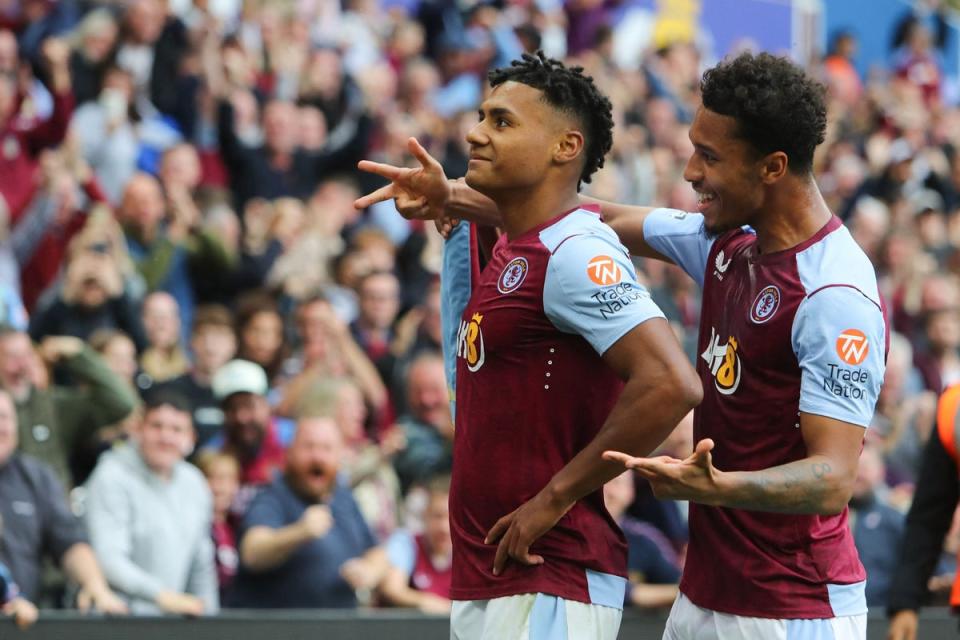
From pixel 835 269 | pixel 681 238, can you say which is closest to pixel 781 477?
pixel 835 269

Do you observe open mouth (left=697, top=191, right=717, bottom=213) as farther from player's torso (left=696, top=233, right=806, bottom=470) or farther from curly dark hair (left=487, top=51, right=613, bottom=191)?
curly dark hair (left=487, top=51, right=613, bottom=191)

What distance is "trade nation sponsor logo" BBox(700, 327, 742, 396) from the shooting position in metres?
3.91

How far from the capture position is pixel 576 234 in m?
3.85

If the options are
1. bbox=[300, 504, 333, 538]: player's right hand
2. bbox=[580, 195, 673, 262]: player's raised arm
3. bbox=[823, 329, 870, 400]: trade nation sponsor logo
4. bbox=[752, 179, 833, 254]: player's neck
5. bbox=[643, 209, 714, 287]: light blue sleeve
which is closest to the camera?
bbox=[823, 329, 870, 400]: trade nation sponsor logo

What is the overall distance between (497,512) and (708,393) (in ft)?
2.09

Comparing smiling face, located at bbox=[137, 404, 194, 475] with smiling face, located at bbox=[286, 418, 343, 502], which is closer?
smiling face, located at bbox=[286, 418, 343, 502]

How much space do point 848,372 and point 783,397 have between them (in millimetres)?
203

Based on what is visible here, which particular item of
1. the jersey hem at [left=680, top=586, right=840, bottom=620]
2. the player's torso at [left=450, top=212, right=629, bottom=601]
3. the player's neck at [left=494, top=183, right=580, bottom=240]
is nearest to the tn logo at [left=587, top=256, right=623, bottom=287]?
the player's torso at [left=450, top=212, right=629, bottom=601]

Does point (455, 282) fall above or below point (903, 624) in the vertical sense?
above

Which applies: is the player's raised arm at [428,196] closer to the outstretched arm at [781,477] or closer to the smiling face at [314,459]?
the outstretched arm at [781,477]

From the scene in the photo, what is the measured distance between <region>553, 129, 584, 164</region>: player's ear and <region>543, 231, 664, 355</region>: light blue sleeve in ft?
0.84

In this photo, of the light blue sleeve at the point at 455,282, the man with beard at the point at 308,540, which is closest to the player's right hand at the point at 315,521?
the man with beard at the point at 308,540

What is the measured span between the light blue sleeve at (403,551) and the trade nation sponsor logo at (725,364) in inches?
131

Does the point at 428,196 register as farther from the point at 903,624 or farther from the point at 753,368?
the point at 903,624
